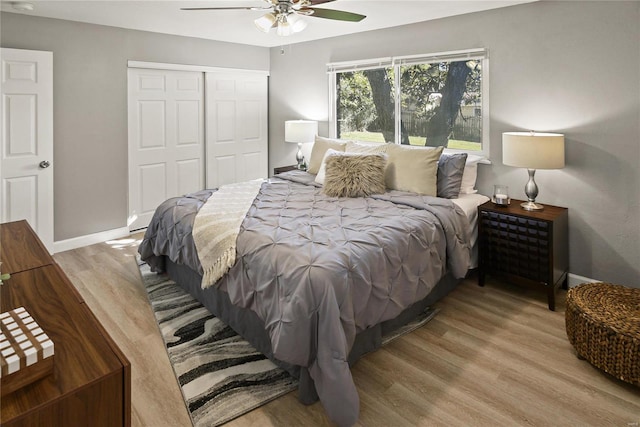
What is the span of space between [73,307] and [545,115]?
3.52m

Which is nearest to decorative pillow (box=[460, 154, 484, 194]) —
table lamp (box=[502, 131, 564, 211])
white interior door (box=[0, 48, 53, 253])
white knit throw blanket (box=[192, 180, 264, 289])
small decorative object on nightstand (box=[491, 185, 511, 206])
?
small decorative object on nightstand (box=[491, 185, 511, 206])

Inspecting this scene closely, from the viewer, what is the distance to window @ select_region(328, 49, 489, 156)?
12.5ft

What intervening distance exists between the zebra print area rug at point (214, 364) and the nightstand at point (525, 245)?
2.45ft

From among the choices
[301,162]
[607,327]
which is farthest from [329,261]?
[301,162]

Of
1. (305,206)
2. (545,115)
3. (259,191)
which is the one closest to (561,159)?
(545,115)

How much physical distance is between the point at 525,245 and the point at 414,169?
107cm

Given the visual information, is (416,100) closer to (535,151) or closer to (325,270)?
(535,151)

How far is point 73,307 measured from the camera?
1.21 metres

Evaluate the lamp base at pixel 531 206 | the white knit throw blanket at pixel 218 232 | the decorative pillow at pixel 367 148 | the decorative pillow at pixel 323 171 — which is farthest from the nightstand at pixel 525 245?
the white knit throw blanket at pixel 218 232

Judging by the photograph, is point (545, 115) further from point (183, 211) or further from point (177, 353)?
point (177, 353)

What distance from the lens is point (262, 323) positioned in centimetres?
233

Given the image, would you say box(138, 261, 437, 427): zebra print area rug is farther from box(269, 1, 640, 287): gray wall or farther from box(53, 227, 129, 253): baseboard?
box(53, 227, 129, 253): baseboard

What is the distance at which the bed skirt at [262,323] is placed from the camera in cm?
215

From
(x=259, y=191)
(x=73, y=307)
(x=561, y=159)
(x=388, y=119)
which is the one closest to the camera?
(x=73, y=307)
